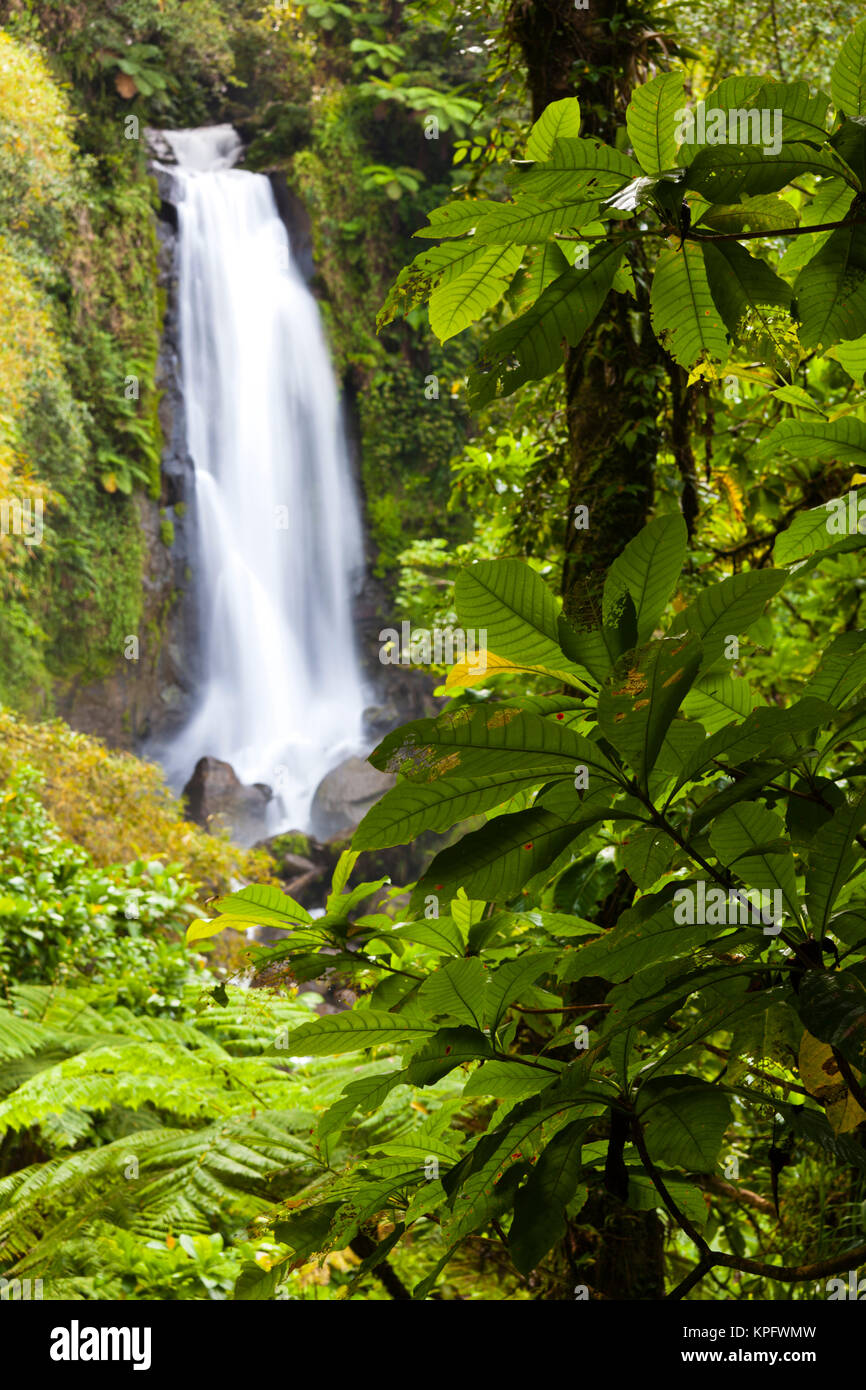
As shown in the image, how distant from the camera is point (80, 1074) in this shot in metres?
2.01

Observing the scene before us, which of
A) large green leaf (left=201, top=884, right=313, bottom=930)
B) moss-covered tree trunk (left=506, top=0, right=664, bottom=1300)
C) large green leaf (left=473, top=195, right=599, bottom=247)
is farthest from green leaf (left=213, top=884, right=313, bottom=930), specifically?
moss-covered tree trunk (left=506, top=0, right=664, bottom=1300)

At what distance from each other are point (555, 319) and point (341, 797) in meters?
9.40

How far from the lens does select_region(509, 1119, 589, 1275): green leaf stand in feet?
1.67

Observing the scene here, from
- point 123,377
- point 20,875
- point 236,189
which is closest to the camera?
point 20,875

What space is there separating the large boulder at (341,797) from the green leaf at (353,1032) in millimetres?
9031

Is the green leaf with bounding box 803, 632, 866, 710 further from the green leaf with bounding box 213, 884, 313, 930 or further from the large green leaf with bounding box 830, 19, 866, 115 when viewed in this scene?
the green leaf with bounding box 213, 884, 313, 930

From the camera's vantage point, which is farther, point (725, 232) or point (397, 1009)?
point (397, 1009)

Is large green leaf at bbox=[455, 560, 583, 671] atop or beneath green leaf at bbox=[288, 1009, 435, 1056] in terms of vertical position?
atop

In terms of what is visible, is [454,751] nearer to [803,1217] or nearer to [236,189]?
[803,1217]

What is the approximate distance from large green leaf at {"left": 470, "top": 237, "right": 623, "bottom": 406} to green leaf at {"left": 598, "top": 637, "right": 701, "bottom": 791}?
0.18 meters

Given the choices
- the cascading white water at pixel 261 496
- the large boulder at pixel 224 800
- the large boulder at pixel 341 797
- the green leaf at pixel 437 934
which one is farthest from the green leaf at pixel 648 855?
the cascading white water at pixel 261 496

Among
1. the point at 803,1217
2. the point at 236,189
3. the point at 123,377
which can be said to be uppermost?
the point at 236,189

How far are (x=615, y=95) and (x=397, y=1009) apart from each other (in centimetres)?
151
